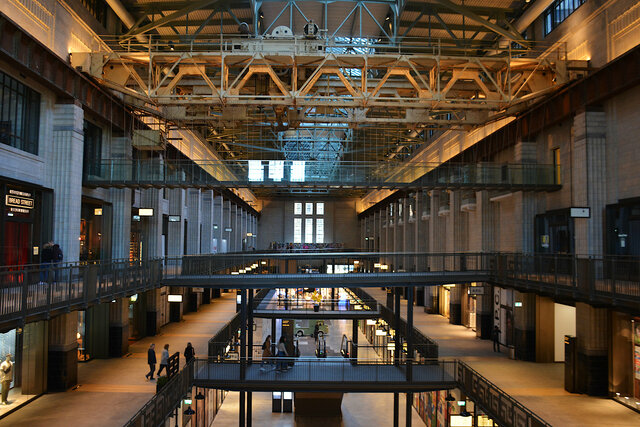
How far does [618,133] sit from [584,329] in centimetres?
691

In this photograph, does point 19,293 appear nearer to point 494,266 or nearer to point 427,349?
point 427,349

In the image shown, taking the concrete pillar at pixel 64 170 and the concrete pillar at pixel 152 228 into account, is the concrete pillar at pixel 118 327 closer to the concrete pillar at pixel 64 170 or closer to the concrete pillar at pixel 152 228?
the concrete pillar at pixel 64 170

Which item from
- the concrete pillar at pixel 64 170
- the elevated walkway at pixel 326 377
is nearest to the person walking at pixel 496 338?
the elevated walkway at pixel 326 377

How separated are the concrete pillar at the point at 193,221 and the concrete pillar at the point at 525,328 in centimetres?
2229

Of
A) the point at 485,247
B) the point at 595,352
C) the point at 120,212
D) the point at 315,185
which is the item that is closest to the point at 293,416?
the point at 315,185

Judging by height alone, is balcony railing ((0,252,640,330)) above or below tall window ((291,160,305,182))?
below

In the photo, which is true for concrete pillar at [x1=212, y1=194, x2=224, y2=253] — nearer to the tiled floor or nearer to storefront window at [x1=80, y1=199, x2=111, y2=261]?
the tiled floor

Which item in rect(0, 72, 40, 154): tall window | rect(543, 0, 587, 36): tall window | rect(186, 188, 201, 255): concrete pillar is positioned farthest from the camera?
rect(186, 188, 201, 255): concrete pillar

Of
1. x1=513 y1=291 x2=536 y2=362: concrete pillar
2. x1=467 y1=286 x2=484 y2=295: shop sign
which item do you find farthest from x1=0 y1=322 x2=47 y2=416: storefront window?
x1=513 y1=291 x2=536 y2=362: concrete pillar

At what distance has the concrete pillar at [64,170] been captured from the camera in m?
18.3

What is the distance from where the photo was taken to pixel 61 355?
17.1 meters

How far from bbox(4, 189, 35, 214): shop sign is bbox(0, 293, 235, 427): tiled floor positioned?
6132mm

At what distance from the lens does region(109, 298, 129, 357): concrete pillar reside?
2228 centimetres

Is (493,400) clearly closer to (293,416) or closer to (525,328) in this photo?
(525,328)
